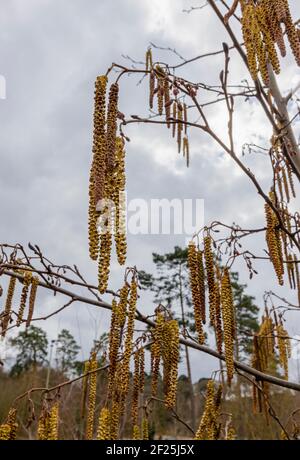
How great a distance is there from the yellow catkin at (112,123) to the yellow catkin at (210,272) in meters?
0.78

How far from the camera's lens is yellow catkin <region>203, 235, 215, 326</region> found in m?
1.84

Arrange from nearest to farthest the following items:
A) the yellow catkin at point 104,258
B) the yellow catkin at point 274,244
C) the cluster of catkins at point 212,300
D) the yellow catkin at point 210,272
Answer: the yellow catkin at point 104,258
the cluster of catkins at point 212,300
the yellow catkin at point 210,272
the yellow catkin at point 274,244

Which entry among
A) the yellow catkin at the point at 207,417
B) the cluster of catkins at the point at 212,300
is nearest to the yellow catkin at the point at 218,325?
the cluster of catkins at the point at 212,300

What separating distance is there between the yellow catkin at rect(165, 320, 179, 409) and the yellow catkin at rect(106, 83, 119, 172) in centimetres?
66

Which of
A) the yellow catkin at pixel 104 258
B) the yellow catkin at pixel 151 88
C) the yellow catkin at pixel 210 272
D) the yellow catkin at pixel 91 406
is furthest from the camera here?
the yellow catkin at pixel 151 88

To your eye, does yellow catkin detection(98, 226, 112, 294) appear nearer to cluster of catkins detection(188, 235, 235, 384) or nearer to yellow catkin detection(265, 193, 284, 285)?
cluster of catkins detection(188, 235, 235, 384)

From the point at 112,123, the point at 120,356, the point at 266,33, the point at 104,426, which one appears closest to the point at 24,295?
the point at 120,356

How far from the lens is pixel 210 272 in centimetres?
189

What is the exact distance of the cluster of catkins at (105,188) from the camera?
1.22 m

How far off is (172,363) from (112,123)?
0.85 meters

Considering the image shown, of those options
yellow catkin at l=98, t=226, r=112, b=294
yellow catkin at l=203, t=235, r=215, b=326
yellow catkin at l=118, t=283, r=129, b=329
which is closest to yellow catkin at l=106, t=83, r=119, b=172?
yellow catkin at l=98, t=226, r=112, b=294

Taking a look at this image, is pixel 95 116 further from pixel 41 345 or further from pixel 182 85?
pixel 41 345

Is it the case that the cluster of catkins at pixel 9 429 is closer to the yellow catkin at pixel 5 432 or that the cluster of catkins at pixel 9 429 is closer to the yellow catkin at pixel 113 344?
the yellow catkin at pixel 5 432
